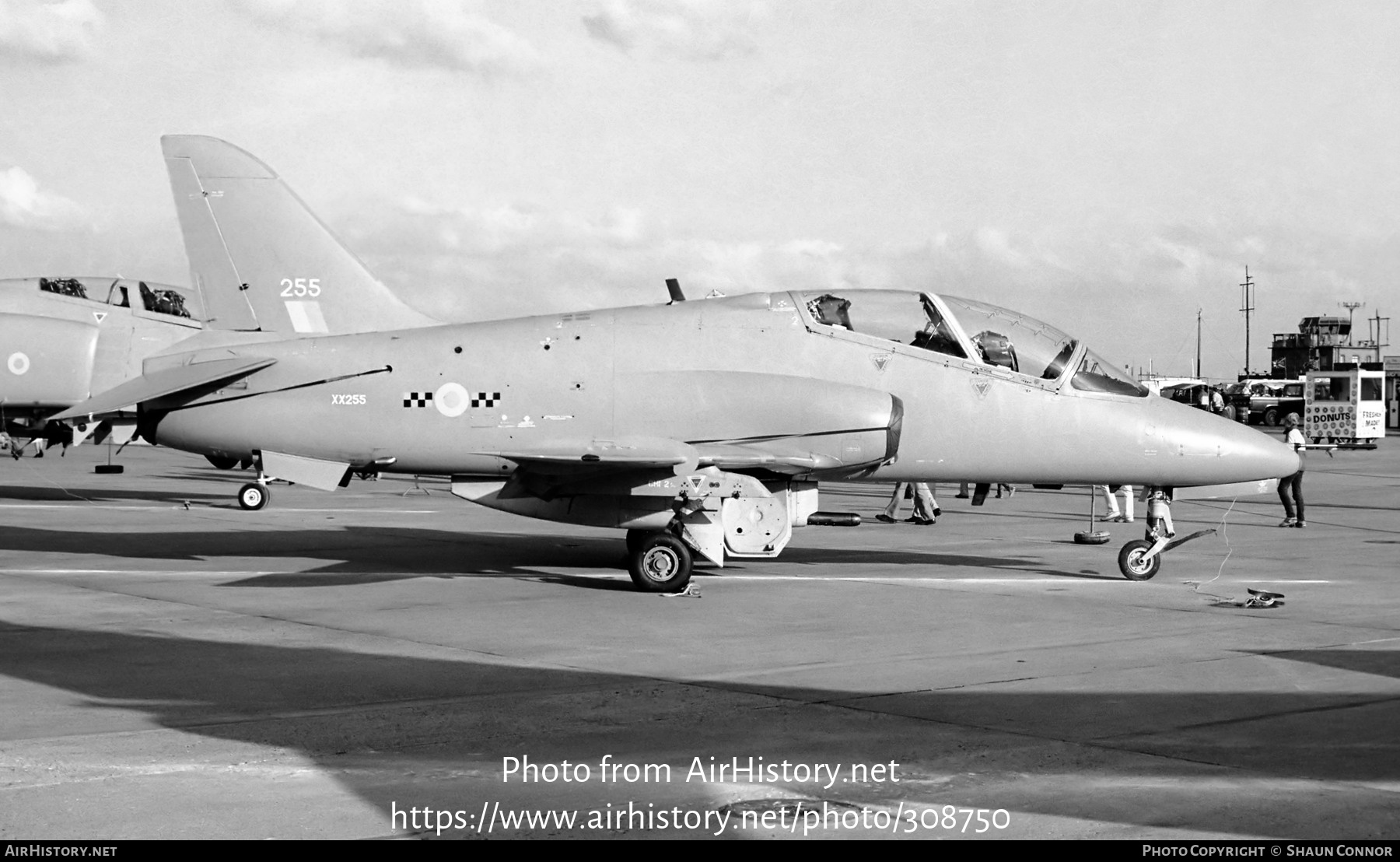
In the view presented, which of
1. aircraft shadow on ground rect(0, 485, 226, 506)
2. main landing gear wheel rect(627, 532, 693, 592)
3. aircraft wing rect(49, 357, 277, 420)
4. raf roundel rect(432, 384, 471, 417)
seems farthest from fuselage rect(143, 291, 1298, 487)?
aircraft shadow on ground rect(0, 485, 226, 506)

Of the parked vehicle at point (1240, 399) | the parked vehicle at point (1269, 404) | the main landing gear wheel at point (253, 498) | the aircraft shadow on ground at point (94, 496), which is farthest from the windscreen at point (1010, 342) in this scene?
the parked vehicle at point (1240, 399)

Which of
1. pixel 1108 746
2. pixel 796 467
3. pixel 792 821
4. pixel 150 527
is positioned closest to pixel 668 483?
pixel 796 467

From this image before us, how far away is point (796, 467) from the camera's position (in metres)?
13.7

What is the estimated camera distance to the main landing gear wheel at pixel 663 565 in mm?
13438

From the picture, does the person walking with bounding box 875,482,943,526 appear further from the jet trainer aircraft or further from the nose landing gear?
the jet trainer aircraft

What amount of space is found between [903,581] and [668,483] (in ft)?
9.74

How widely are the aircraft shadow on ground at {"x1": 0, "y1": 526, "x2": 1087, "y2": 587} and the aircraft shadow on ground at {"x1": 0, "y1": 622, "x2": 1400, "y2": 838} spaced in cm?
515

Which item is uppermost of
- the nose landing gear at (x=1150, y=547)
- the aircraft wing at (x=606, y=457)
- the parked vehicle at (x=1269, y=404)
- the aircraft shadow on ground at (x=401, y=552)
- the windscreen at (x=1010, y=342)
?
the parked vehicle at (x=1269, y=404)

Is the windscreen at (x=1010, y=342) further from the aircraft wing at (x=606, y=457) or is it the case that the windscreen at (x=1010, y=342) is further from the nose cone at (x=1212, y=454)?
the aircraft wing at (x=606, y=457)

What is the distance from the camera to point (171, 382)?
577 inches

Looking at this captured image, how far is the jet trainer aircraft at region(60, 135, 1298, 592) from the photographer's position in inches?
547

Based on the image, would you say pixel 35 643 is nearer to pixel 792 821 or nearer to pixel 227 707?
pixel 227 707

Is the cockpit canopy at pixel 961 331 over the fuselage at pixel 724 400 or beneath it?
over

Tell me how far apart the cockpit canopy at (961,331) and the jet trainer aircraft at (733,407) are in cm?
2
